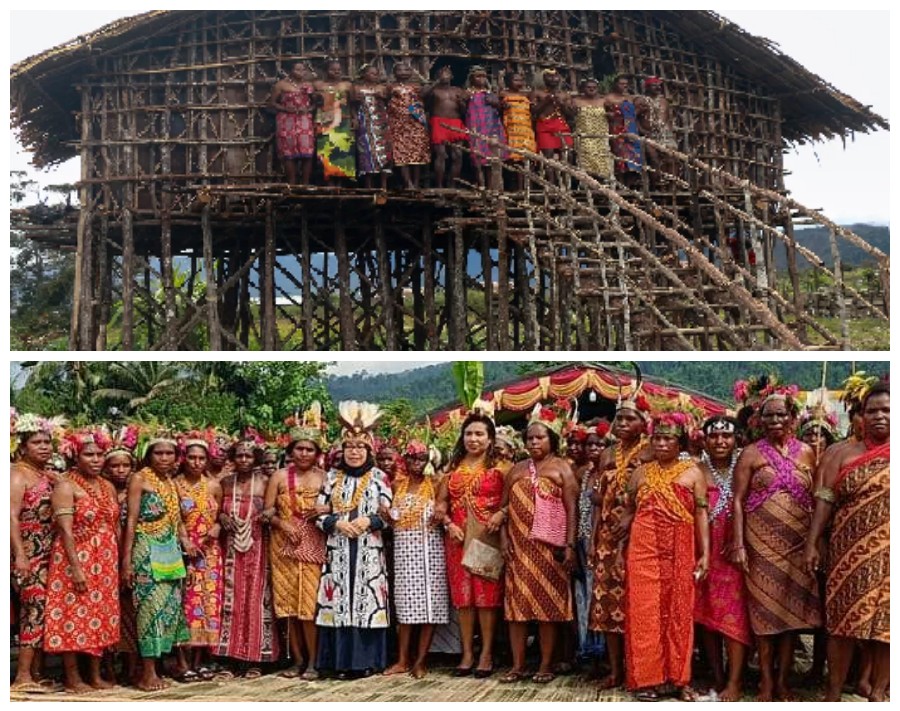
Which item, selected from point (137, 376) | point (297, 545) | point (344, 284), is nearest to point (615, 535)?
point (297, 545)

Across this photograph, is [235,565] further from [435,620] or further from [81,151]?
[81,151]

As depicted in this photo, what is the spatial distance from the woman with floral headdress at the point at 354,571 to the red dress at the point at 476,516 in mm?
363

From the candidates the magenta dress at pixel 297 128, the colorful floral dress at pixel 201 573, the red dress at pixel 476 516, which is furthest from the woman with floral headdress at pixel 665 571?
the magenta dress at pixel 297 128

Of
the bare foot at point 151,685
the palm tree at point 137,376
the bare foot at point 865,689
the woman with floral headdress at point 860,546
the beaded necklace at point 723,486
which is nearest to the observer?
the woman with floral headdress at point 860,546

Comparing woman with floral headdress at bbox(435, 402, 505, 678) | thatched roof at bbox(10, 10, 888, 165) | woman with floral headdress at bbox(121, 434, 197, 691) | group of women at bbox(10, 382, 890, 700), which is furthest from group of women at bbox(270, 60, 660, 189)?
woman with floral headdress at bbox(121, 434, 197, 691)

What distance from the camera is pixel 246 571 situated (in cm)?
657

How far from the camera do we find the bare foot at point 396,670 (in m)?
6.41

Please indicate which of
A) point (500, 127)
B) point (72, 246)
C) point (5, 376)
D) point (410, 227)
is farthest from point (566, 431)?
point (72, 246)

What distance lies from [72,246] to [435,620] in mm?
9829

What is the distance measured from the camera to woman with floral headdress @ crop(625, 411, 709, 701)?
5.86m

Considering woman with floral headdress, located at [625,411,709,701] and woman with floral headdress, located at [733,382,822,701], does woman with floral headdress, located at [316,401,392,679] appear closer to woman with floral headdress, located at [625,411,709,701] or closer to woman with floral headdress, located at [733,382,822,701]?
woman with floral headdress, located at [625,411,709,701]

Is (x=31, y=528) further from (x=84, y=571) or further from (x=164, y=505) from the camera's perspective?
(x=164, y=505)

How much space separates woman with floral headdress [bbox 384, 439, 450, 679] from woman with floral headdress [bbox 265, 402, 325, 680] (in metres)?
0.42

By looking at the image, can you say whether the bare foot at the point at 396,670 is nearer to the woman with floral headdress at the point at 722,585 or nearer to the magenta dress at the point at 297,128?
the woman with floral headdress at the point at 722,585
